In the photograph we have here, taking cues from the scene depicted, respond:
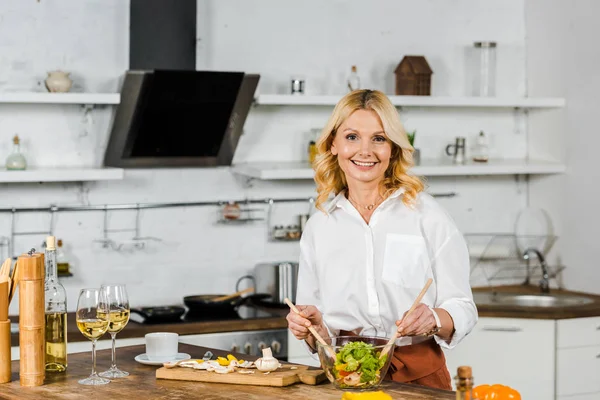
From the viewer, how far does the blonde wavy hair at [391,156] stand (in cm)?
285

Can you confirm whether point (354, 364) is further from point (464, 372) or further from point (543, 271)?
point (543, 271)

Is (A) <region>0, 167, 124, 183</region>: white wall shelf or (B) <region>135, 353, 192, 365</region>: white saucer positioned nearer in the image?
(B) <region>135, 353, 192, 365</region>: white saucer

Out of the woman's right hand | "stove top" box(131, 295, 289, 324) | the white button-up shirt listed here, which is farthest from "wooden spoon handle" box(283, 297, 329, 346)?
"stove top" box(131, 295, 289, 324)

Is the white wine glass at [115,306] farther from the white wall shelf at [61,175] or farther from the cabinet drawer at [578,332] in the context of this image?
the cabinet drawer at [578,332]

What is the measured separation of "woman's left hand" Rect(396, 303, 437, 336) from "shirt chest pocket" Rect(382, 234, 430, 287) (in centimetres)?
26

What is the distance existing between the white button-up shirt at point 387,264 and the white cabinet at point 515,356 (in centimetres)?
183

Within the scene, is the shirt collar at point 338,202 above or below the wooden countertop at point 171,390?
above

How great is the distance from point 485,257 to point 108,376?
3142 millimetres

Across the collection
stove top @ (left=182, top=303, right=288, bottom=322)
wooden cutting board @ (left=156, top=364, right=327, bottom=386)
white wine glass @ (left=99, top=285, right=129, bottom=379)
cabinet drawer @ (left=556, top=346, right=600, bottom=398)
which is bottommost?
cabinet drawer @ (left=556, top=346, right=600, bottom=398)

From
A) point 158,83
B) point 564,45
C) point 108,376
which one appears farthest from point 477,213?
point 108,376

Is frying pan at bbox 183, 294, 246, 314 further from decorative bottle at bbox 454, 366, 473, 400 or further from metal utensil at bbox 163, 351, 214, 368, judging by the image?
decorative bottle at bbox 454, 366, 473, 400

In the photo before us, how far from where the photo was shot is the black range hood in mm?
4465

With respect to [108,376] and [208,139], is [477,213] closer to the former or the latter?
[208,139]

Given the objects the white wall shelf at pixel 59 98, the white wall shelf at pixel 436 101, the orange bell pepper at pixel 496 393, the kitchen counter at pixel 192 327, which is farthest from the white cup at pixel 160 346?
the white wall shelf at pixel 436 101
